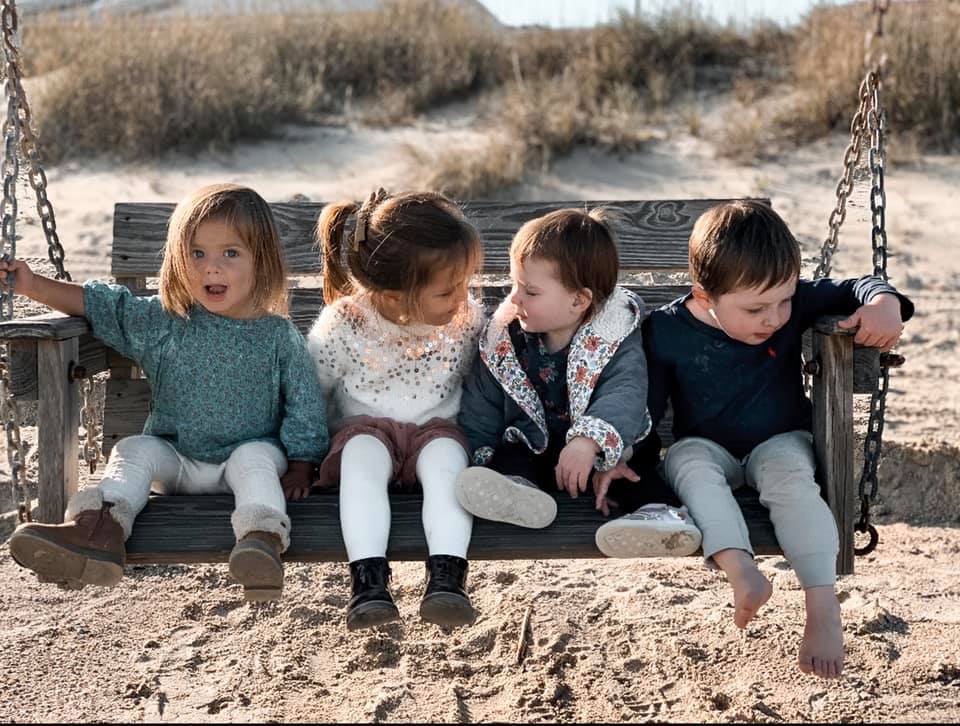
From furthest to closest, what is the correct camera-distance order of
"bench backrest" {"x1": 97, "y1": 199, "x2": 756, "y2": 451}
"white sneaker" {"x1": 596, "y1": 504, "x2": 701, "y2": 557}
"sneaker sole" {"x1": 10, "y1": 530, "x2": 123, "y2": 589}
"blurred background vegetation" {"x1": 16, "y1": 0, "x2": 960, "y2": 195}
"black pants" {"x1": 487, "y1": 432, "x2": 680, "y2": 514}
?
"blurred background vegetation" {"x1": 16, "y1": 0, "x2": 960, "y2": 195}
"bench backrest" {"x1": 97, "y1": 199, "x2": 756, "y2": 451}
"black pants" {"x1": 487, "y1": 432, "x2": 680, "y2": 514}
"white sneaker" {"x1": 596, "y1": 504, "x2": 701, "y2": 557}
"sneaker sole" {"x1": 10, "y1": 530, "x2": 123, "y2": 589}

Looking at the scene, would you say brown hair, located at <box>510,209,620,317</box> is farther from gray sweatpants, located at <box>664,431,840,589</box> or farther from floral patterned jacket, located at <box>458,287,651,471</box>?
gray sweatpants, located at <box>664,431,840,589</box>

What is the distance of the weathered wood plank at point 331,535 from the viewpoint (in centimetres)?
274

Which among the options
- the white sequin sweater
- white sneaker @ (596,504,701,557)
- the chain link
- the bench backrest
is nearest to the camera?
white sneaker @ (596,504,701,557)

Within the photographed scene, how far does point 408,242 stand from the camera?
9.80 feet

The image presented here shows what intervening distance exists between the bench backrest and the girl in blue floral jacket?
0.56 metres

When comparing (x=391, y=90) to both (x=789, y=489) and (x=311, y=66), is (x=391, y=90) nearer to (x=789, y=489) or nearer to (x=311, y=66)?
(x=311, y=66)

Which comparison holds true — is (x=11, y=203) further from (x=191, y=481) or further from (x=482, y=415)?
(x=482, y=415)

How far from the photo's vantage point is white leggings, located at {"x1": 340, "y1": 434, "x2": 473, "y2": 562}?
2.74 m

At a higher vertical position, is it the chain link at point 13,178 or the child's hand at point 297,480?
the chain link at point 13,178

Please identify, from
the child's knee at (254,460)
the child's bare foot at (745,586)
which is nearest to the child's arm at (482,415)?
the child's knee at (254,460)

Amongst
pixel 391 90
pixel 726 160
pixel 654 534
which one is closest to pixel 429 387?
pixel 654 534

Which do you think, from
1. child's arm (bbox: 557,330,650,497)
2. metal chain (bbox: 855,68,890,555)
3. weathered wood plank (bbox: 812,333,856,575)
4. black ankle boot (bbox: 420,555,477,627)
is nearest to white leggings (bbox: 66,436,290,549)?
black ankle boot (bbox: 420,555,477,627)

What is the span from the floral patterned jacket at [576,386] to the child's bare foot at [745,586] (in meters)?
0.40

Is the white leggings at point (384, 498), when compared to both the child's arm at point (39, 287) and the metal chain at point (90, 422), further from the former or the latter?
the metal chain at point (90, 422)
